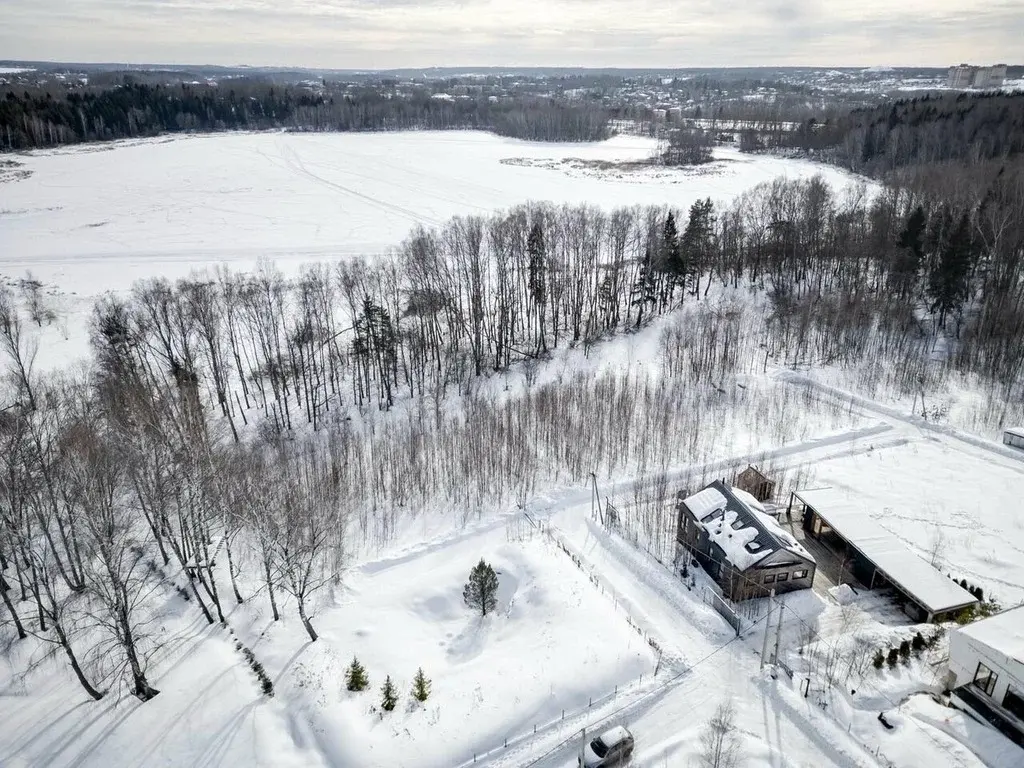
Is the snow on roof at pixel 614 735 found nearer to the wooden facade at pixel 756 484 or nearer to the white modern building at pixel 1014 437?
the wooden facade at pixel 756 484

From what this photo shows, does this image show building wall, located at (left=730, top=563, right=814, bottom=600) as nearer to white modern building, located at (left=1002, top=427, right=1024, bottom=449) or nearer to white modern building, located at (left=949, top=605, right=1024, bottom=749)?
white modern building, located at (left=949, top=605, right=1024, bottom=749)

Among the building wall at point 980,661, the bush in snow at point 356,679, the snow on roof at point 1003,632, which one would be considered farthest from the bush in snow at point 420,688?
the snow on roof at point 1003,632

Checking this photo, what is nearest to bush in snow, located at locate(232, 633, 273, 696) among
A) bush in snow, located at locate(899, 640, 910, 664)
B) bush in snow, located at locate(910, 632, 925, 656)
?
bush in snow, located at locate(899, 640, 910, 664)

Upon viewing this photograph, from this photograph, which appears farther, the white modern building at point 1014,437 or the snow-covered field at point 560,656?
the white modern building at point 1014,437

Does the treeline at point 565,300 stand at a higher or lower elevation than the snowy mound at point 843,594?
higher

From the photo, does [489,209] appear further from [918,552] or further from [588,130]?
[588,130]

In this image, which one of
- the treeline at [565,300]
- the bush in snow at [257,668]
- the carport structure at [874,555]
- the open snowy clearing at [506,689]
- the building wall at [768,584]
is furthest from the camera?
the treeline at [565,300]

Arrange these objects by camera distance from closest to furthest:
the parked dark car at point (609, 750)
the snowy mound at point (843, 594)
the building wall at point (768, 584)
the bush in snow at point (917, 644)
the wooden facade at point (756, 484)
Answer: the parked dark car at point (609, 750) → the bush in snow at point (917, 644) → the building wall at point (768, 584) → the snowy mound at point (843, 594) → the wooden facade at point (756, 484)

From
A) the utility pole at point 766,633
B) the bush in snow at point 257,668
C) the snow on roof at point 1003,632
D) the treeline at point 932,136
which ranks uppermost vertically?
the treeline at point 932,136
